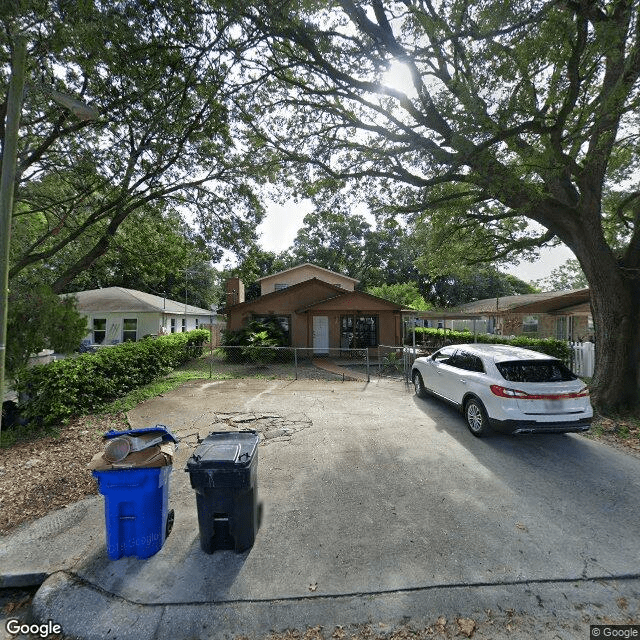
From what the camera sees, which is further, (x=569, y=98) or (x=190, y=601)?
(x=569, y=98)

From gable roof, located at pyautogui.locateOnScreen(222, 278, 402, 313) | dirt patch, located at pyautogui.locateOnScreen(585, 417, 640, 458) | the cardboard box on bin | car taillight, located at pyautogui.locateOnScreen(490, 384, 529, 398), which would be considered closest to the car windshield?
car taillight, located at pyautogui.locateOnScreen(490, 384, 529, 398)

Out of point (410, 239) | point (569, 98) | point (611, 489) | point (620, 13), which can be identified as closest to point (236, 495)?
point (611, 489)

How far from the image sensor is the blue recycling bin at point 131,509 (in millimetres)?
3412

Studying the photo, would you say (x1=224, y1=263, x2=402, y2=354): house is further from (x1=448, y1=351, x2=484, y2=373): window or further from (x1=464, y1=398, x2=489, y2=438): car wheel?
(x1=464, y1=398, x2=489, y2=438): car wheel

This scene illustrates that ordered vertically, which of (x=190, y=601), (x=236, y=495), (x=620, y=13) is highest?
(x=620, y=13)

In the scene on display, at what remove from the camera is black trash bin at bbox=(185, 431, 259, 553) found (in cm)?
340

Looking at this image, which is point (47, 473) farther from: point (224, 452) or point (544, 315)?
point (544, 315)

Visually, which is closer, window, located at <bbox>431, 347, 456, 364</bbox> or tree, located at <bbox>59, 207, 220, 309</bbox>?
window, located at <bbox>431, 347, 456, 364</bbox>

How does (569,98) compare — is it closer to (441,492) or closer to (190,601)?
(441,492)

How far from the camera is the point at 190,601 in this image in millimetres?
2975

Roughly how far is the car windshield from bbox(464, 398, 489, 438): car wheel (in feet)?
2.58

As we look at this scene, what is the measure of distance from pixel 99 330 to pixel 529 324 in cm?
3161

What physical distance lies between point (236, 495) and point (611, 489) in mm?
5038

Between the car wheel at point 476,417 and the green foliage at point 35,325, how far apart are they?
320 inches
